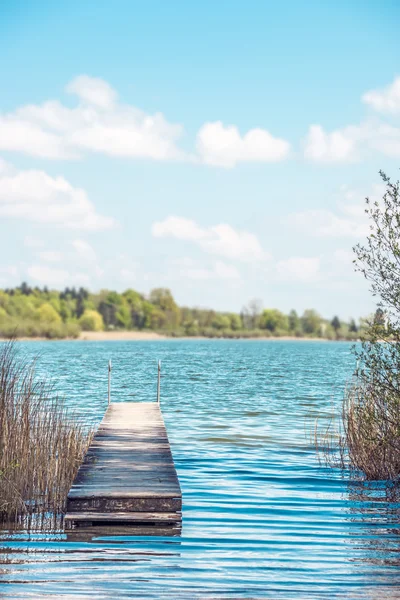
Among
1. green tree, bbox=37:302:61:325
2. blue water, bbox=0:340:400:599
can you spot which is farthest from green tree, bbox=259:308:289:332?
blue water, bbox=0:340:400:599

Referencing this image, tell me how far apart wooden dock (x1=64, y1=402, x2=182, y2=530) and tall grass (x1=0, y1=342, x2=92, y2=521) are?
35cm

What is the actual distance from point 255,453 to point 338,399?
1330 centimetres

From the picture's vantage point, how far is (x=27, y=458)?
10391 mm

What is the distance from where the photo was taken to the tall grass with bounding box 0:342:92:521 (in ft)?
31.9

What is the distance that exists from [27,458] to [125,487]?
138cm

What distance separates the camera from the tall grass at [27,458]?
31.9 ft

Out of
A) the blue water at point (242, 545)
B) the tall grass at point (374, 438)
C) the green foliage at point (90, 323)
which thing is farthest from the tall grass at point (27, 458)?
the green foliage at point (90, 323)

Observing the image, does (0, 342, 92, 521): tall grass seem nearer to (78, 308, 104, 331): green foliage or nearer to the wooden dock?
the wooden dock

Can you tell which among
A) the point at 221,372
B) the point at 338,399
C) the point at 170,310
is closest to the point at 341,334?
the point at 170,310

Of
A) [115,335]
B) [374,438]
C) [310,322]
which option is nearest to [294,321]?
[310,322]

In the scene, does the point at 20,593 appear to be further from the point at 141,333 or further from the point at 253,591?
the point at 141,333

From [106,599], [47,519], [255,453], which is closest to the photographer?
[106,599]

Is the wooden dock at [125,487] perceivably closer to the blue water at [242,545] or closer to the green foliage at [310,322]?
the blue water at [242,545]

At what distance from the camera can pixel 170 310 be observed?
15450 cm
